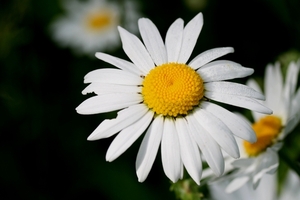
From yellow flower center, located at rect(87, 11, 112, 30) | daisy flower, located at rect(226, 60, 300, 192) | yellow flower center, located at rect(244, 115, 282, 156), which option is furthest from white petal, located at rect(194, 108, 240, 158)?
yellow flower center, located at rect(87, 11, 112, 30)

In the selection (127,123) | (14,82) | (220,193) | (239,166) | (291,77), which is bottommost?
(220,193)

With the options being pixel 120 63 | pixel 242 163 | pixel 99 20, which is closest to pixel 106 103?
pixel 120 63

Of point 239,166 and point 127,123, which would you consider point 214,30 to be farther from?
point 127,123

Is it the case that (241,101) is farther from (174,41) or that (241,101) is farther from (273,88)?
(273,88)

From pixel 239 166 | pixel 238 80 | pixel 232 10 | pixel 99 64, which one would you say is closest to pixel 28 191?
pixel 99 64

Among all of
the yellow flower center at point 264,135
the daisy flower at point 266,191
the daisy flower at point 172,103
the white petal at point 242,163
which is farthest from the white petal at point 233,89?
the daisy flower at point 266,191

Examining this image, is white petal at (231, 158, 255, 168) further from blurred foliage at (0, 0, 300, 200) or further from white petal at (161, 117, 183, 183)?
blurred foliage at (0, 0, 300, 200)

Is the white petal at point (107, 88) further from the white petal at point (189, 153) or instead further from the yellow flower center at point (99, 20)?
the yellow flower center at point (99, 20)
